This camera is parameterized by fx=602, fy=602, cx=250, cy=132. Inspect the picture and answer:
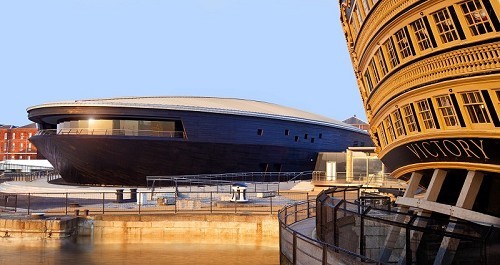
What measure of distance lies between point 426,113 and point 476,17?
344 centimetres

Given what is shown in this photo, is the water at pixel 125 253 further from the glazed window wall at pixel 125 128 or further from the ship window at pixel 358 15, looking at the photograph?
the glazed window wall at pixel 125 128

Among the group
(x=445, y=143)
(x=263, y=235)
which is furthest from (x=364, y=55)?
(x=263, y=235)

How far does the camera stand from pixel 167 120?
45938 mm

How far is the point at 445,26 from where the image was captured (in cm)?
1344

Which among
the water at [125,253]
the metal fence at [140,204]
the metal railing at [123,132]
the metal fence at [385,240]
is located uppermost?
the metal railing at [123,132]

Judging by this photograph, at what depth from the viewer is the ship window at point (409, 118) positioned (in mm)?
16017

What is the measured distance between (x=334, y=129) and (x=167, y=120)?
63.2 ft

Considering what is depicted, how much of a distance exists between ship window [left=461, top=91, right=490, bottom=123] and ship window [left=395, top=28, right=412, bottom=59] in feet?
8.13

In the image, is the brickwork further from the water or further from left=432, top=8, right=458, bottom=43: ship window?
left=432, top=8, right=458, bottom=43: ship window

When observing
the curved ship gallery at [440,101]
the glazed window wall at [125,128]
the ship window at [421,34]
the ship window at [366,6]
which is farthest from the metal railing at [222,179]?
the ship window at [421,34]

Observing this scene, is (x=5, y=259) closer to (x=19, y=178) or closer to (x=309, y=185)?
(x=309, y=185)

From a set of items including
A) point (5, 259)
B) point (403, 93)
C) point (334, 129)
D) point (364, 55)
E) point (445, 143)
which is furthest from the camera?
point (334, 129)

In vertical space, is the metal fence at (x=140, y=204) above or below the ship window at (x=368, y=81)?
below

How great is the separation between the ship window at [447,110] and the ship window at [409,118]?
157 cm
